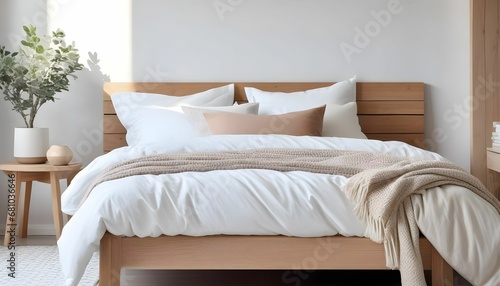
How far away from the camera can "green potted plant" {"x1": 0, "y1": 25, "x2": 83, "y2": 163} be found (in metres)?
4.31

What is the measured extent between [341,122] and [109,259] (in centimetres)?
221

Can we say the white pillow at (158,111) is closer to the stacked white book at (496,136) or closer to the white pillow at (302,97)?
the white pillow at (302,97)

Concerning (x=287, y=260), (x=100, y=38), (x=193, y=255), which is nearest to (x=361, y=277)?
(x=287, y=260)

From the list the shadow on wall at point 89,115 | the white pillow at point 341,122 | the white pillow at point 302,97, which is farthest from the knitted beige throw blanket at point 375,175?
the shadow on wall at point 89,115

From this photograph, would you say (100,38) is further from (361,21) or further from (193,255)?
(193,255)

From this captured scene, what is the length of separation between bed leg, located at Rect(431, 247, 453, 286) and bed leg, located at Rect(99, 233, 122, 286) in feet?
3.83

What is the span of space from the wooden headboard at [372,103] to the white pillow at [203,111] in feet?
1.18

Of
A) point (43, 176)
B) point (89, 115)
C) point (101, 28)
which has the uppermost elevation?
point (101, 28)

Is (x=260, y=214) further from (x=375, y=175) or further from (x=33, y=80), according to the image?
(x=33, y=80)

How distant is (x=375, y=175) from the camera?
2543 mm

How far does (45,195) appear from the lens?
480 cm

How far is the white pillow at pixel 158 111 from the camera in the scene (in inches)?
168

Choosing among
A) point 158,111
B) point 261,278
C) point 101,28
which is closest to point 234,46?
point 158,111

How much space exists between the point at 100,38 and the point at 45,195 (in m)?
1.16
